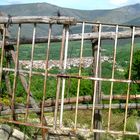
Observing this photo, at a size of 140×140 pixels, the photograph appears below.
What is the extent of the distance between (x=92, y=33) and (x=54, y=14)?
1.19m

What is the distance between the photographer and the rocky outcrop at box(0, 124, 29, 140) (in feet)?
25.8

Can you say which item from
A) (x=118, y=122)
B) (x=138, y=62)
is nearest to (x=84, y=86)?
(x=138, y=62)

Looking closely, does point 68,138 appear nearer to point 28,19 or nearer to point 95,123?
point 95,123

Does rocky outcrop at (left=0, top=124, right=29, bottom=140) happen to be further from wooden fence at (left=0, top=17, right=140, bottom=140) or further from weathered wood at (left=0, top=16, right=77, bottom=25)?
weathered wood at (left=0, top=16, right=77, bottom=25)

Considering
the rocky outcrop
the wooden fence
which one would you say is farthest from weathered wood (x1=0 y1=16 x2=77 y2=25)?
the rocky outcrop

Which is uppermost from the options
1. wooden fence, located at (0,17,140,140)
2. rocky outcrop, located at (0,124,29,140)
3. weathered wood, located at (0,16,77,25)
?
weathered wood, located at (0,16,77,25)

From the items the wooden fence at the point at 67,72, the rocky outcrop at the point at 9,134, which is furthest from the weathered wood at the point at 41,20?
the rocky outcrop at the point at 9,134

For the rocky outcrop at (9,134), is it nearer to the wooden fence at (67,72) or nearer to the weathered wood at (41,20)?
the wooden fence at (67,72)

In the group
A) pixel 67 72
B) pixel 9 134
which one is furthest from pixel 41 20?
pixel 9 134

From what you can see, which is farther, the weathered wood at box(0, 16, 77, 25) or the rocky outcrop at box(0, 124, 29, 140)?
the rocky outcrop at box(0, 124, 29, 140)

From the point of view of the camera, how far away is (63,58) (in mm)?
6711

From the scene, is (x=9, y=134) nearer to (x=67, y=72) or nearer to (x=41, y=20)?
(x=67, y=72)

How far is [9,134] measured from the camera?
798 centimetres

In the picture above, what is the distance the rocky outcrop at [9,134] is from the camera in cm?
788
